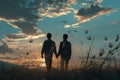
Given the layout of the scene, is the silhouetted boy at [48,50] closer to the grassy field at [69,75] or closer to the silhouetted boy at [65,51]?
the silhouetted boy at [65,51]

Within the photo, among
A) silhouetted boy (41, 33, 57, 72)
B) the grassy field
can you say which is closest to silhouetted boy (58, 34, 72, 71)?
silhouetted boy (41, 33, 57, 72)

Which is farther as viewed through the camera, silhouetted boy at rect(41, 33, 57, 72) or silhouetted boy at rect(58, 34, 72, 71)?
silhouetted boy at rect(58, 34, 72, 71)

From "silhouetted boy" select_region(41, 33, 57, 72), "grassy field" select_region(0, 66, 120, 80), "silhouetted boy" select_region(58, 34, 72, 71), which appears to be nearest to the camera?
"grassy field" select_region(0, 66, 120, 80)

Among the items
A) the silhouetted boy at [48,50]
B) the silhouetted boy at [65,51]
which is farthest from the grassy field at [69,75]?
the silhouetted boy at [65,51]

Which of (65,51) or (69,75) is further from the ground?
(65,51)

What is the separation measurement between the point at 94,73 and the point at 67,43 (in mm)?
5688

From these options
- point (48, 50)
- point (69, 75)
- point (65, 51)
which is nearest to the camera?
Result: point (69, 75)

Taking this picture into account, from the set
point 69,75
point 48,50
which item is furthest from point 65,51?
point 69,75

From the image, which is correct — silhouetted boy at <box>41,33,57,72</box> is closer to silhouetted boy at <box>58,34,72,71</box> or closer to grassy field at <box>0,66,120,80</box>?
silhouetted boy at <box>58,34,72,71</box>

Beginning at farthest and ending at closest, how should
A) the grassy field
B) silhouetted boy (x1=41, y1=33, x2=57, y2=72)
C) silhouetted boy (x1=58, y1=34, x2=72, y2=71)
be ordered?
silhouetted boy (x1=58, y1=34, x2=72, y2=71) → silhouetted boy (x1=41, y1=33, x2=57, y2=72) → the grassy field

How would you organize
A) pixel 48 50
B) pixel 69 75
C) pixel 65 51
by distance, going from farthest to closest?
pixel 65 51 → pixel 48 50 → pixel 69 75

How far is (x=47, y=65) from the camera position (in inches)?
679

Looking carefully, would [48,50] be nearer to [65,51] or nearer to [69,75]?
[65,51]

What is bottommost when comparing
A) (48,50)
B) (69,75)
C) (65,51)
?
(69,75)
